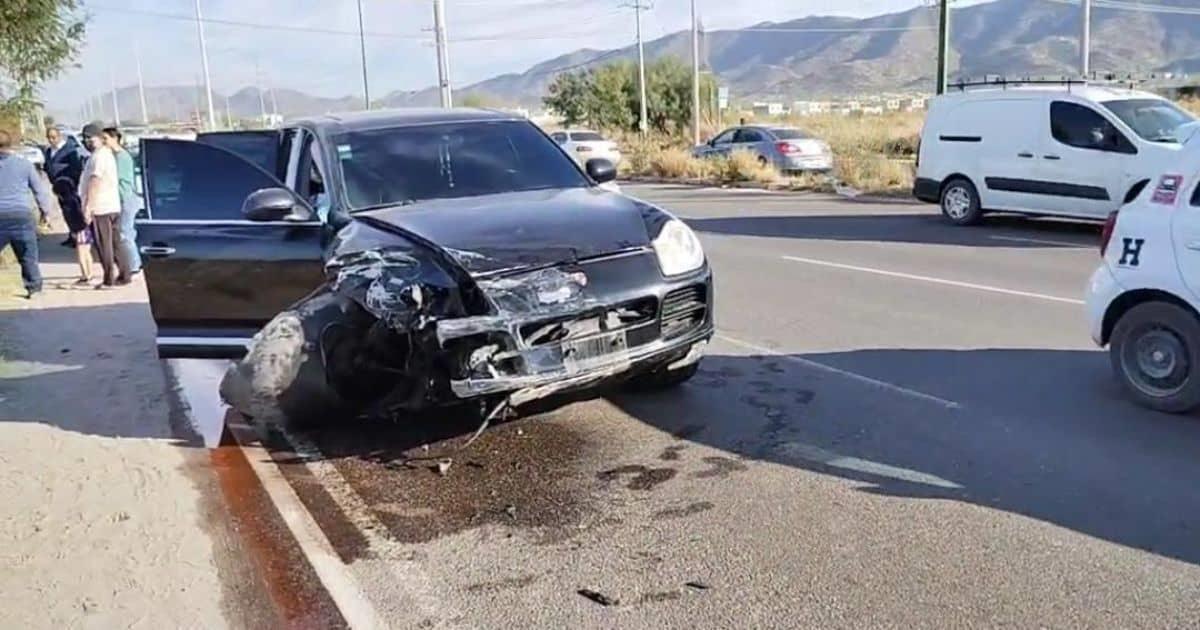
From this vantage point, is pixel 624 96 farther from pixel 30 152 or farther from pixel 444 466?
pixel 444 466

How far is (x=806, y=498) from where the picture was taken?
4707 mm

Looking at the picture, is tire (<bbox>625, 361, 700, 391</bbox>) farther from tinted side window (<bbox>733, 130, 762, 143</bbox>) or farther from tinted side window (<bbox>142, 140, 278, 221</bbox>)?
tinted side window (<bbox>733, 130, 762, 143</bbox>)

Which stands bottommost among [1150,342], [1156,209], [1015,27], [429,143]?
[1150,342]

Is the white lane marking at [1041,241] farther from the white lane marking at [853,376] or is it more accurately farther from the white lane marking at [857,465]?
the white lane marking at [857,465]

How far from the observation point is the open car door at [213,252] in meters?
6.56

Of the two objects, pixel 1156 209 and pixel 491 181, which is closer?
pixel 1156 209

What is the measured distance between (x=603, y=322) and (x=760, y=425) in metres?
1.16

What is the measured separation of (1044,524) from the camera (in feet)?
14.1

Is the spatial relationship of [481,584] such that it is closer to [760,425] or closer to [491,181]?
[760,425]

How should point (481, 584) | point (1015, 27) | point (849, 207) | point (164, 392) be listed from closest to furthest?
point (481, 584) → point (164, 392) → point (849, 207) → point (1015, 27)

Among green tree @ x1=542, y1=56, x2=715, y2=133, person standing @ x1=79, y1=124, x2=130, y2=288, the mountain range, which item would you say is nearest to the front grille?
person standing @ x1=79, y1=124, x2=130, y2=288

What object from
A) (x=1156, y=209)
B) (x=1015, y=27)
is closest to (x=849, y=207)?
(x=1156, y=209)

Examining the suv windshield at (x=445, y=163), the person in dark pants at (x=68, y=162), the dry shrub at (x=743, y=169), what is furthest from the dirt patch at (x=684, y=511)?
the dry shrub at (x=743, y=169)

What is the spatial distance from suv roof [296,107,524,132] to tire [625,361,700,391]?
210 cm
